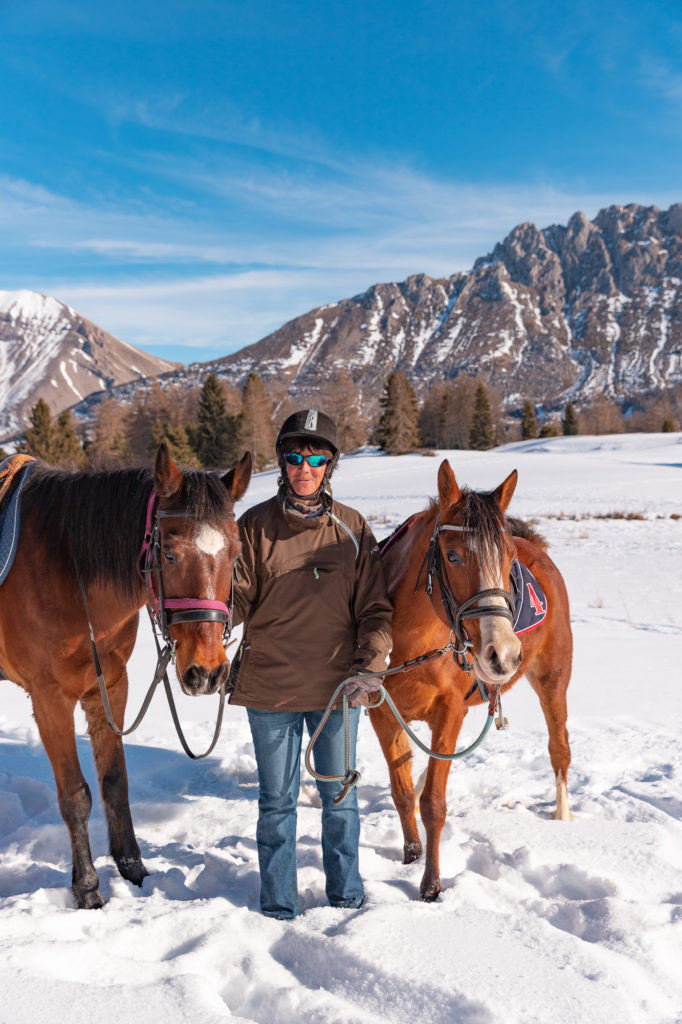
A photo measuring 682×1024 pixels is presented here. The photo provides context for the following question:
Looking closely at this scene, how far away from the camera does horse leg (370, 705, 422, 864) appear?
12.2 feet

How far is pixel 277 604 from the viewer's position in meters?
3.14

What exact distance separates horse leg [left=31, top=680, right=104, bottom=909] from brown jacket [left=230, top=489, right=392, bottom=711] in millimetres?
955

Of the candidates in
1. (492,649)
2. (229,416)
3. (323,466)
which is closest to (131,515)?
(323,466)

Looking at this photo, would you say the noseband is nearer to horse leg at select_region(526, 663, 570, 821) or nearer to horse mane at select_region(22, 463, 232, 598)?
horse mane at select_region(22, 463, 232, 598)

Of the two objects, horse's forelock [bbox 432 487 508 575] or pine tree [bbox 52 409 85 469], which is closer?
horse's forelock [bbox 432 487 508 575]

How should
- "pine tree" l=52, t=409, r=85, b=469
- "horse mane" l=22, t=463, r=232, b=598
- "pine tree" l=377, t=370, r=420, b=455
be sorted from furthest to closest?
"pine tree" l=377, t=370, r=420, b=455
"pine tree" l=52, t=409, r=85, b=469
"horse mane" l=22, t=463, r=232, b=598

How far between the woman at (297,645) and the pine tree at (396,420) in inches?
1879

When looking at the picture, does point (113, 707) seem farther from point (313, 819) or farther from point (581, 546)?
point (581, 546)

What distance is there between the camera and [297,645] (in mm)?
3127

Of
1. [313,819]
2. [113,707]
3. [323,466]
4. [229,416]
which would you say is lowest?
[313,819]

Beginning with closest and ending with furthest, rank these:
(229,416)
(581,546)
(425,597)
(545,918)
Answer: (545,918) → (425,597) → (581,546) → (229,416)

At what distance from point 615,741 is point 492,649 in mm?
3116

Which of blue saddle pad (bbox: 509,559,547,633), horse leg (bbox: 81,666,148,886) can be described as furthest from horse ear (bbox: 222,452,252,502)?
blue saddle pad (bbox: 509,559,547,633)

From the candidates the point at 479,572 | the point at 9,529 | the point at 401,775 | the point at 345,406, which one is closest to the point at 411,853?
the point at 401,775
